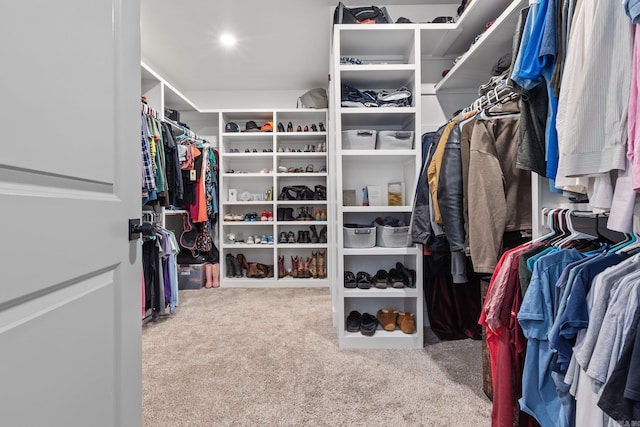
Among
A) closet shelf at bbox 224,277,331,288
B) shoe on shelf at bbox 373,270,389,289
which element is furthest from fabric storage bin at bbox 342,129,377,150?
closet shelf at bbox 224,277,331,288

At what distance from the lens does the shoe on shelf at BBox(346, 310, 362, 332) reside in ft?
7.24

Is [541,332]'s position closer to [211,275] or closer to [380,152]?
[380,152]

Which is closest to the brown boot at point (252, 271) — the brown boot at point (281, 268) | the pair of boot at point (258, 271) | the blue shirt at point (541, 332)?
the pair of boot at point (258, 271)

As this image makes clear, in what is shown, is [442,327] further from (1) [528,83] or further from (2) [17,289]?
(2) [17,289]

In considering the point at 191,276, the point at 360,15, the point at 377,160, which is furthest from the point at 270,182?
the point at 360,15

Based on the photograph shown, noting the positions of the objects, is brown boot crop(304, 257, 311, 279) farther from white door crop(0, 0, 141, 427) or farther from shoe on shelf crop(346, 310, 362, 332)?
white door crop(0, 0, 141, 427)

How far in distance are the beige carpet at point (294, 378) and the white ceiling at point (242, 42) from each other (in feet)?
8.24

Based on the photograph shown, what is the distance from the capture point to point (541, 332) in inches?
39.6

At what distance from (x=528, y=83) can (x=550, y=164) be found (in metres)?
0.28

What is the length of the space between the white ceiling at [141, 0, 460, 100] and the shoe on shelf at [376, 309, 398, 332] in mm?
2291

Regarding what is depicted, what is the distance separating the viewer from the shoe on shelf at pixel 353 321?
7.24 ft

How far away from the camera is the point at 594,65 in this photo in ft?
2.62

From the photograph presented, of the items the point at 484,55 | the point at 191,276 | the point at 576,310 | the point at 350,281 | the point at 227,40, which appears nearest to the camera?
the point at 576,310

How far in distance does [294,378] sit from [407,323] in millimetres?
871
